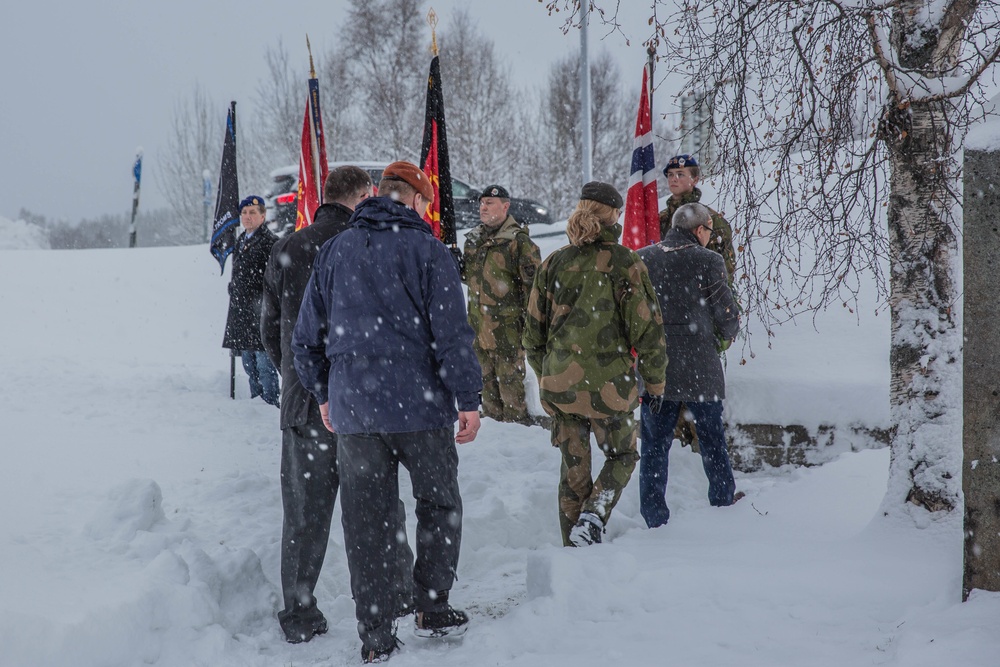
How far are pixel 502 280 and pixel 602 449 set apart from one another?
313 cm

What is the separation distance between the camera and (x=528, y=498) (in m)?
5.25

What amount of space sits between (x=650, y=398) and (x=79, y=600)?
2932mm

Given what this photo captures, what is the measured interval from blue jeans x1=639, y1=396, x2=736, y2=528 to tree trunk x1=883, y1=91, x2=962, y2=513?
0.91m

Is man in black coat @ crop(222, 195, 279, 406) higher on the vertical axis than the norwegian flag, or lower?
lower

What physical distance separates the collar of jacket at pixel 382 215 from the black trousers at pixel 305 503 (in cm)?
86

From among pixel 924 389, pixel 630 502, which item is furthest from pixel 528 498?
pixel 924 389

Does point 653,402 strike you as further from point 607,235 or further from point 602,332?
point 607,235

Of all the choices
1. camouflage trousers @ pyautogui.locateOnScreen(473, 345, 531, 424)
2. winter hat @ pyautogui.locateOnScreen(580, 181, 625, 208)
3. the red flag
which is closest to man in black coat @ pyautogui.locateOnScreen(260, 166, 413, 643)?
winter hat @ pyautogui.locateOnScreen(580, 181, 625, 208)

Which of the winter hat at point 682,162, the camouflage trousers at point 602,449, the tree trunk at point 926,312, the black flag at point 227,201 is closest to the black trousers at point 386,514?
the camouflage trousers at point 602,449

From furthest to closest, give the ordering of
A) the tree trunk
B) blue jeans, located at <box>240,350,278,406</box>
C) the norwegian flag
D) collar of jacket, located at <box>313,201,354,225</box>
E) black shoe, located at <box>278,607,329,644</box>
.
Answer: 1. blue jeans, located at <box>240,350,278,406</box>
2. the norwegian flag
3. the tree trunk
4. collar of jacket, located at <box>313,201,354,225</box>
5. black shoe, located at <box>278,607,329,644</box>

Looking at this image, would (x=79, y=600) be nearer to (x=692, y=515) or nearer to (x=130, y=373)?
(x=692, y=515)

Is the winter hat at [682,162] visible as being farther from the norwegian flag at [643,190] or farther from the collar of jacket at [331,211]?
the collar of jacket at [331,211]

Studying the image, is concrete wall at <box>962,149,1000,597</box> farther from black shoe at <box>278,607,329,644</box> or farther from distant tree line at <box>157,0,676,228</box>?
distant tree line at <box>157,0,676,228</box>

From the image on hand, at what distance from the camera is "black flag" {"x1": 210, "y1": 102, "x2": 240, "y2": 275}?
8.80 m
